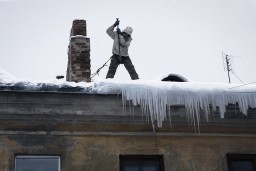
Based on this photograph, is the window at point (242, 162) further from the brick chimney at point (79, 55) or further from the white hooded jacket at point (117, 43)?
the white hooded jacket at point (117, 43)

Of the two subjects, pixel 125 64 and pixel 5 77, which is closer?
pixel 5 77

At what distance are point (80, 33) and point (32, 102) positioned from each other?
2296 millimetres

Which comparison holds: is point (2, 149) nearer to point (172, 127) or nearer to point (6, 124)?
point (6, 124)

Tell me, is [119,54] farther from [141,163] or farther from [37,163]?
[37,163]

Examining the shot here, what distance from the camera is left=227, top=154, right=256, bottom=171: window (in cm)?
973

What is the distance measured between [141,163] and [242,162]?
1970mm

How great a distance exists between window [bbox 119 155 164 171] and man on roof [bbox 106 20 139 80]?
327 centimetres

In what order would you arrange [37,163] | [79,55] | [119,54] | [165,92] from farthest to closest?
[119,54]
[79,55]
[165,92]
[37,163]

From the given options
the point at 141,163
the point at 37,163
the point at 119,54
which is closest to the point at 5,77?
the point at 37,163

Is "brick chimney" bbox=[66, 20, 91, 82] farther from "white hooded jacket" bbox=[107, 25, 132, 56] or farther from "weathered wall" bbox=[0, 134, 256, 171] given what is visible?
"white hooded jacket" bbox=[107, 25, 132, 56]

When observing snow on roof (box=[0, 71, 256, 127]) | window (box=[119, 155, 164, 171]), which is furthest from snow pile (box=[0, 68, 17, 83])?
window (box=[119, 155, 164, 171])

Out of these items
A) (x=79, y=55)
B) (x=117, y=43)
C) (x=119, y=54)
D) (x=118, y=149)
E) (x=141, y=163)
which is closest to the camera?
(x=118, y=149)

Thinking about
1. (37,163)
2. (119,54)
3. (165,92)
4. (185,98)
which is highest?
(119,54)

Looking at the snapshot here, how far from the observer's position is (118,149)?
9312 millimetres
